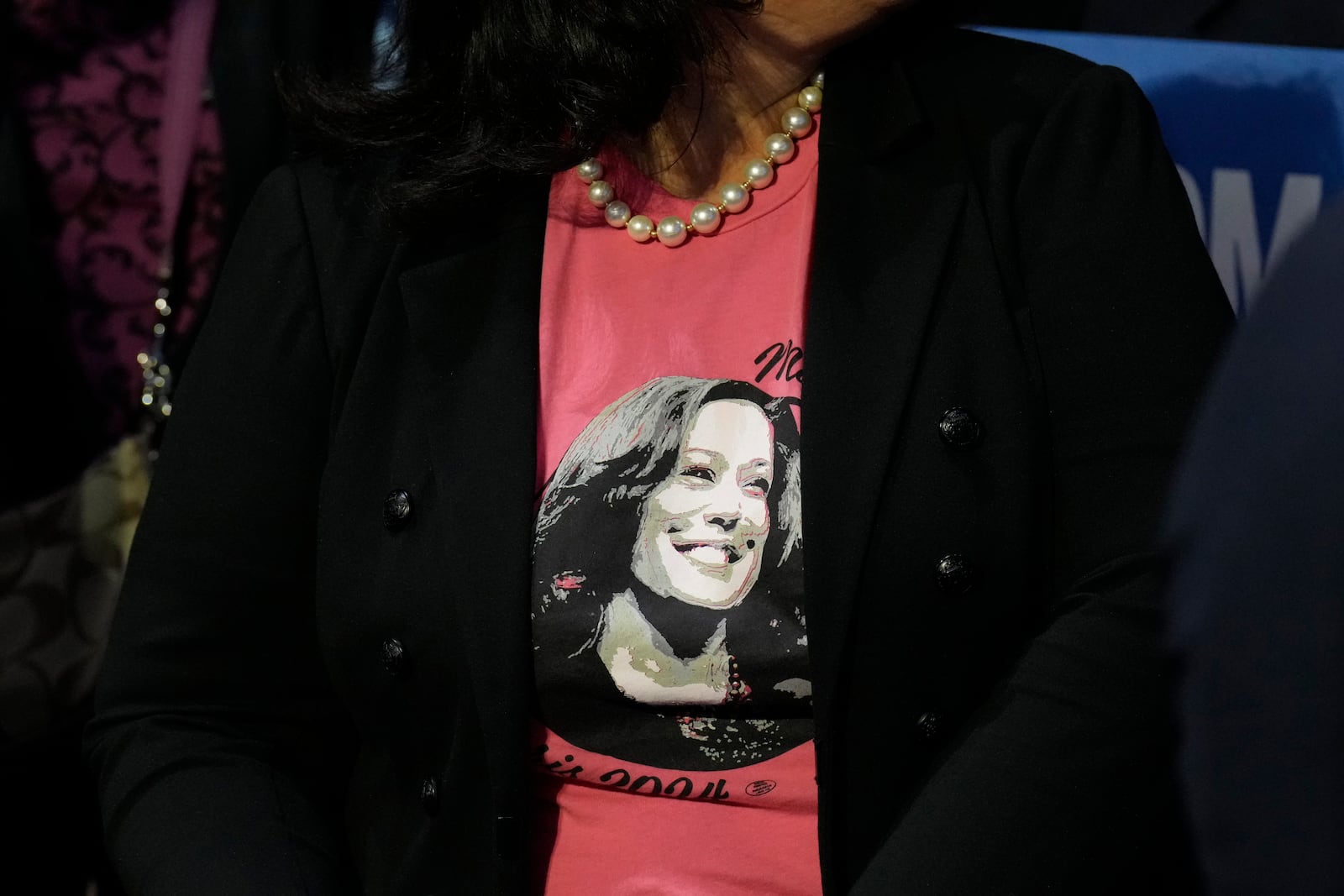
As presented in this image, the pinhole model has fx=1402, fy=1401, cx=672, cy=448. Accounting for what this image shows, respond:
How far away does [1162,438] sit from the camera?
1.04 metres

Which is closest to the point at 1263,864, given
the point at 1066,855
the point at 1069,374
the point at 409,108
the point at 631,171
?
the point at 1066,855

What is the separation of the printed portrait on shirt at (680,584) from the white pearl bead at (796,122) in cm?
26

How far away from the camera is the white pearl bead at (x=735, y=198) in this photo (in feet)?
4.02

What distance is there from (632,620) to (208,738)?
433mm

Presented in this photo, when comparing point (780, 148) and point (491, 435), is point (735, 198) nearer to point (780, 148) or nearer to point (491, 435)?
point (780, 148)

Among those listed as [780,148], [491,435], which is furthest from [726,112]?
[491,435]

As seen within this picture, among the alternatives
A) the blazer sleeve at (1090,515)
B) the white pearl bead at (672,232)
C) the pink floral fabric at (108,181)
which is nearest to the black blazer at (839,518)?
the blazer sleeve at (1090,515)

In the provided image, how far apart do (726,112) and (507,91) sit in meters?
0.20

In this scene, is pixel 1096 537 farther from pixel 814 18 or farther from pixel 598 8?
pixel 598 8

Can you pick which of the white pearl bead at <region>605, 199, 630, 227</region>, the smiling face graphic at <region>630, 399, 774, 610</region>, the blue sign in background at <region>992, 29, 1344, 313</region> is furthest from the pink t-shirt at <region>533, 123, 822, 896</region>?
the blue sign in background at <region>992, 29, 1344, 313</region>

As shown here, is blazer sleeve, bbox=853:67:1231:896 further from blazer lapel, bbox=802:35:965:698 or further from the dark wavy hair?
the dark wavy hair

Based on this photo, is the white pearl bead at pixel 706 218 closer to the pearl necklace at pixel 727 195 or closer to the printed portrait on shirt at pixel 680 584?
the pearl necklace at pixel 727 195

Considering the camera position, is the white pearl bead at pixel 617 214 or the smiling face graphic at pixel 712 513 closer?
the smiling face graphic at pixel 712 513

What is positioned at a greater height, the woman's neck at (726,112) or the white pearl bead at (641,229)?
the woman's neck at (726,112)
